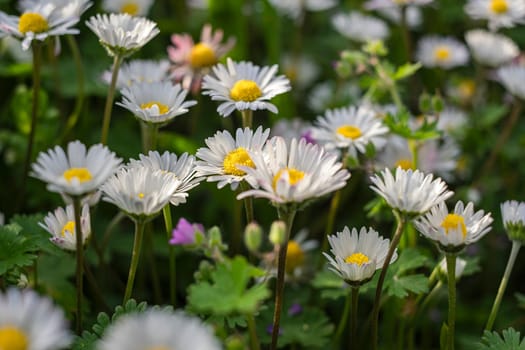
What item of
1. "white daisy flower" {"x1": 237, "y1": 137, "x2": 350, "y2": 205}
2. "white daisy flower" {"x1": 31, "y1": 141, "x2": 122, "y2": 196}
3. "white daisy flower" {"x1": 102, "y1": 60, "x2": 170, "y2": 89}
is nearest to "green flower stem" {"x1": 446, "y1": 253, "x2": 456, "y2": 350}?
"white daisy flower" {"x1": 237, "y1": 137, "x2": 350, "y2": 205}

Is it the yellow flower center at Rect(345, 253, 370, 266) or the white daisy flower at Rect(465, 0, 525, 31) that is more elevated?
the white daisy flower at Rect(465, 0, 525, 31)

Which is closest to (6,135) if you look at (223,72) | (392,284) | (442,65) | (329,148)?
(223,72)

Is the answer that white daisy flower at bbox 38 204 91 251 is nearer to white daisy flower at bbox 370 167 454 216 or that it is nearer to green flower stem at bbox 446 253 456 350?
white daisy flower at bbox 370 167 454 216

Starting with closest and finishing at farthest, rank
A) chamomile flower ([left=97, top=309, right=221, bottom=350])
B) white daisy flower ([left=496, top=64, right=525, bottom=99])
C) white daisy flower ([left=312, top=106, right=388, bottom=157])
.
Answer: chamomile flower ([left=97, top=309, right=221, bottom=350]) → white daisy flower ([left=312, top=106, right=388, bottom=157]) → white daisy flower ([left=496, top=64, right=525, bottom=99])

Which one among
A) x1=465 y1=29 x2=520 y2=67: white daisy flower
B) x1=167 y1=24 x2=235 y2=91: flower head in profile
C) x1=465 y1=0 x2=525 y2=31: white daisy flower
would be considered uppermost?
x1=465 y1=0 x2=525 y2=31: white daisy flower

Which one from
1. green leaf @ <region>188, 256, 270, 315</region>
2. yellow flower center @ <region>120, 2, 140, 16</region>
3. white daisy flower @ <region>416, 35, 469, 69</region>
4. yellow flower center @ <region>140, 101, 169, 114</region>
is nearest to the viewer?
green leaf @ <region>188, 256, 270, 315</region>

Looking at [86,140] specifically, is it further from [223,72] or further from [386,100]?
[386,100]

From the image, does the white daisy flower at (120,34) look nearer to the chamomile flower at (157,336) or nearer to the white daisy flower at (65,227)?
the white daisy flower at (65,227)
